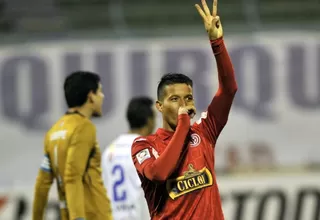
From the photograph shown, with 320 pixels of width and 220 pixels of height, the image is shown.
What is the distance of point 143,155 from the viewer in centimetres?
371

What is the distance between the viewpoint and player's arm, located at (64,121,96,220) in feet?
15.9

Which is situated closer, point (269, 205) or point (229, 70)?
point (229, 70)

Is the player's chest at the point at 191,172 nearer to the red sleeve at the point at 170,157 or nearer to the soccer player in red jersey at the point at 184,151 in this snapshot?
the soccer player in red jersey at the point at 184,151

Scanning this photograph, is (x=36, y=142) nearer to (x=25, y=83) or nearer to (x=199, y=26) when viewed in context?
(x=25, y=83)

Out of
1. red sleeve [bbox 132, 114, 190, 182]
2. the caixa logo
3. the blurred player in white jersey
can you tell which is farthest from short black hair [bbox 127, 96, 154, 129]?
the caixa logo

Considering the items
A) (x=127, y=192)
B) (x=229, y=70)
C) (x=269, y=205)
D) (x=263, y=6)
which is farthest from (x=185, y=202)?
(x=263, y=6)

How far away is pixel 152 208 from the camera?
3736mm

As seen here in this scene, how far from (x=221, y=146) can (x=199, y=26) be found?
1789mm

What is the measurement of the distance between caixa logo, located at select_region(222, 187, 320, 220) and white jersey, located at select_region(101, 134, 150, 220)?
3.58 metres

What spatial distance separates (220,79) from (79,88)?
1653 mm

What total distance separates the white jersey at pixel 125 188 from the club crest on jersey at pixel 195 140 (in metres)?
2.04

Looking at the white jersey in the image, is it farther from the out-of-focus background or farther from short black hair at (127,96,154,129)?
the out-of-focus background

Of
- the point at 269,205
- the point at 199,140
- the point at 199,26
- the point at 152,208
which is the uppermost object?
the point at 199,26

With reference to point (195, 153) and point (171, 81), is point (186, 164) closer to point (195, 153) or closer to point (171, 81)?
point (195, 153)
